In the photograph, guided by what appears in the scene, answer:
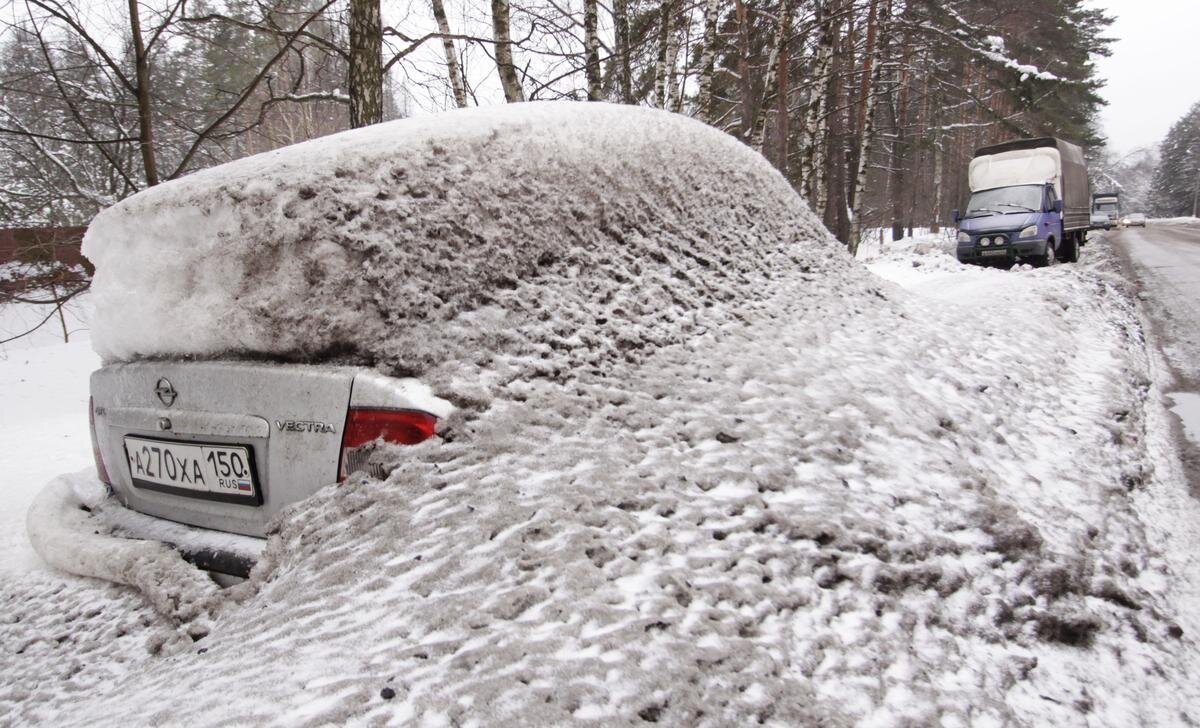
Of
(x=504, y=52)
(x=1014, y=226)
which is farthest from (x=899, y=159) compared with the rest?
(x=504, y=52)

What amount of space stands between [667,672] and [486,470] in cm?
74

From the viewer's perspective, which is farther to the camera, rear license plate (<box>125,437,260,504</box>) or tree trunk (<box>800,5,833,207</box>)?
tree trunk (<box>800,5,833,207</box>)

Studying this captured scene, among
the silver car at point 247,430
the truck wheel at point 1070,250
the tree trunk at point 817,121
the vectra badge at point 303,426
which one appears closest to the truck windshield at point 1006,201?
the truck wheel at point 1070,250

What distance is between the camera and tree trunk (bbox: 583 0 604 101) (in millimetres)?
8516

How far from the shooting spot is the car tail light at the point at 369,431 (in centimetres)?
168

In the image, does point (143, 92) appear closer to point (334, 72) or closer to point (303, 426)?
point (334, 72)

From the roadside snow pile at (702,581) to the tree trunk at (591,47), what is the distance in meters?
7.31

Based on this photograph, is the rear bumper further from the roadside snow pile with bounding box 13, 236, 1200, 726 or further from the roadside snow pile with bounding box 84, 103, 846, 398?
the roadside snow pile with bounding box 84, 103, 846, 398

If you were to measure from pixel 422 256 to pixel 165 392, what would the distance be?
0.92 meters

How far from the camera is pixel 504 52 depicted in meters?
7.71

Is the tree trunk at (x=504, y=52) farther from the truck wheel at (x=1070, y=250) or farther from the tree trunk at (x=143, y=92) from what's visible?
the truck wheel at (x=1070, y=250)

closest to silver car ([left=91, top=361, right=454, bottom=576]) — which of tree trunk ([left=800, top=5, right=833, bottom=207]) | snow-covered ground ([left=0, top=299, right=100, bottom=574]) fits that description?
snow-covered ground ([left=0, top=299, right=100, bottom=574])

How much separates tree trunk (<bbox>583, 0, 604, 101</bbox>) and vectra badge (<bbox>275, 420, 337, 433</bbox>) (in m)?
8.10

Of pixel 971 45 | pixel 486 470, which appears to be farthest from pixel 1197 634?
pixel 971 45
